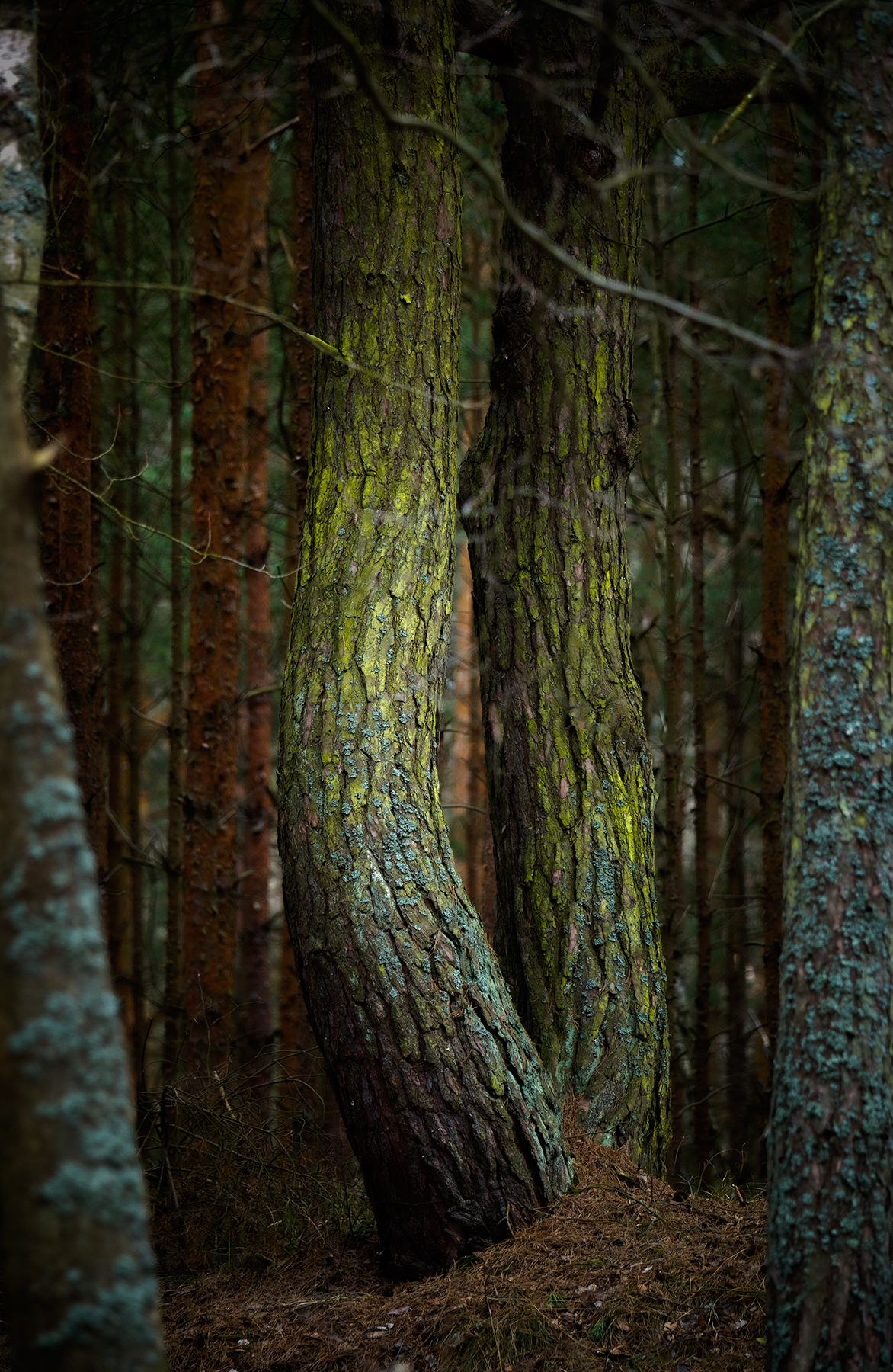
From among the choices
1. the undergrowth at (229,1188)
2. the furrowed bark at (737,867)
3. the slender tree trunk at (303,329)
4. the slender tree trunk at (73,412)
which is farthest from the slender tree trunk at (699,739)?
the slender tree trunk at (73,412)

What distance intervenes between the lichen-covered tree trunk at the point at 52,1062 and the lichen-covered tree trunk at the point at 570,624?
2675 mm

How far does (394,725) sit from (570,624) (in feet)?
3.97

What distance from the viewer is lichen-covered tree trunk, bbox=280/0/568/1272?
11.0ft

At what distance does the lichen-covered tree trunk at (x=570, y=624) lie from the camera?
4.20 metres

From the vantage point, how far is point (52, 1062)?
1.71 m

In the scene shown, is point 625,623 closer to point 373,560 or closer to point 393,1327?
point 373,560

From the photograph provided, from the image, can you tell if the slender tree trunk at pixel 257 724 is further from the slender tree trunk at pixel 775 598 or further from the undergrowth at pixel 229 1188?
the slender tree trunk at pixel 775 598

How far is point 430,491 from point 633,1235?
9.41 feet

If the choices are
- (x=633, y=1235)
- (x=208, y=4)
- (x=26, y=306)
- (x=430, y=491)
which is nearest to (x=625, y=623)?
(x=430, y=491)

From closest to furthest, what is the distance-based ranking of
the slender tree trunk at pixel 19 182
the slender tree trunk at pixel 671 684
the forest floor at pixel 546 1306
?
1. the slender tree trunk at pixel 19 182
2. the forest floor at pixel 546 1306
3. the slender tree trunk at pixel 671 684

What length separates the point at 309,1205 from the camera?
173 inches

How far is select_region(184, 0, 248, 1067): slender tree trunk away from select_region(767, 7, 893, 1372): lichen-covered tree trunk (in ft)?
15.6

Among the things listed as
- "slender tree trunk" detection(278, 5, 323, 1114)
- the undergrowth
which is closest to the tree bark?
"slender tree trunk" detection(278, 5, 323, 1114)

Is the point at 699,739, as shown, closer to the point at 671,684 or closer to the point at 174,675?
the point at 671,684
